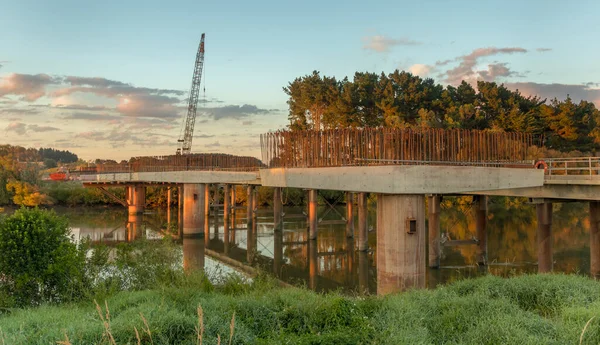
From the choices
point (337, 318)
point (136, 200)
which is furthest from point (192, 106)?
point (337, 318)

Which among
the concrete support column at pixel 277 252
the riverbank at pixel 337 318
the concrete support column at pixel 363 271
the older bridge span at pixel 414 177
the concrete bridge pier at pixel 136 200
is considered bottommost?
the concrete support column at pixel 277 252

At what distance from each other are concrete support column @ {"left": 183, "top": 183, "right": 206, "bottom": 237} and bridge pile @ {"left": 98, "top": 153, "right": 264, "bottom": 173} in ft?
9.89

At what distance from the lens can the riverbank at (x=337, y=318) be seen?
6.84 m

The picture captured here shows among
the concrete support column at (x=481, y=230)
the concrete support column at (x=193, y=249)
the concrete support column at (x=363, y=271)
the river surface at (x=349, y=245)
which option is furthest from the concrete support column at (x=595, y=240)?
the concrete support column at (x=193, y=249)

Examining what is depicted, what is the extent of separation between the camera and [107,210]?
55.4 metres

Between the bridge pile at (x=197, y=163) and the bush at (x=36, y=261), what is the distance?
72.5ft

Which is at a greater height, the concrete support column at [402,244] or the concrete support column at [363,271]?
the concrete support column at [402,244]

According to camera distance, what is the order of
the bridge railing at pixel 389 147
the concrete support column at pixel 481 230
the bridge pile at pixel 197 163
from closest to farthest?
the bridge railing at pixel 389 147, the concrete support column at pixel 481 230, the bridge pile at pixel 197 163

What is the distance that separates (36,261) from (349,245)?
64.4ft

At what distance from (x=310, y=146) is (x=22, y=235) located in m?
10.3

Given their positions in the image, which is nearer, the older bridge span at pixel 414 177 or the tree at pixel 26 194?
the older bridge span at pixel 414 177

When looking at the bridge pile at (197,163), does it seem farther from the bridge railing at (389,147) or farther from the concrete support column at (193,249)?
the bridge railing at (389,147)

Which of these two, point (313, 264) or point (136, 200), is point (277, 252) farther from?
point (136, 200)

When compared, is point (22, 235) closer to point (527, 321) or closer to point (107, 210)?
point (527, 321)
